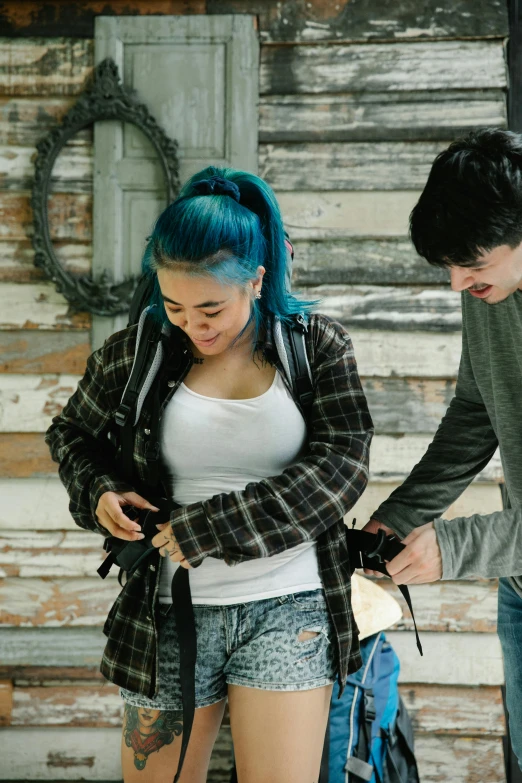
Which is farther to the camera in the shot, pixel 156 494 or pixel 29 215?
pixel 29 215

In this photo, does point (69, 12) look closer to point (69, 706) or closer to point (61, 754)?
point (69, 706)

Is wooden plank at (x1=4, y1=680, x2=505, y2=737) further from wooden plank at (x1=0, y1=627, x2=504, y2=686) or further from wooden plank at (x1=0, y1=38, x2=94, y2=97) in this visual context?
wooden plank at (x1=0, y1=38, x2=94, y2=97)

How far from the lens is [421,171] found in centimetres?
259

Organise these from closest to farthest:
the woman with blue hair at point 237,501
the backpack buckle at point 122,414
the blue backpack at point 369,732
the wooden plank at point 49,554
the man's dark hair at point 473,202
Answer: the man's dark hair at point 473,202 < the woman with blue hair at point 237,501 < the backpack buckle at point 122,414 < the blue backpack at point 369,732 < the wooden plank at point 49,554

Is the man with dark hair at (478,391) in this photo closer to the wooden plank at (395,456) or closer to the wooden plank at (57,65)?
the wooden plank at (395,456)

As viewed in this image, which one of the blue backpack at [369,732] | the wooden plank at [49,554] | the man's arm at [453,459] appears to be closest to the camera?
the man's arm at [453,459]

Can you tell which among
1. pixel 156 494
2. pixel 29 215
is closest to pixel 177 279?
pixel 156 494

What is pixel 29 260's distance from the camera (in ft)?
8.63

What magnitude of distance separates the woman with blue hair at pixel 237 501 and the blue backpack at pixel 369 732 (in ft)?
2.31

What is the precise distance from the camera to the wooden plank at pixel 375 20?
2.54 m

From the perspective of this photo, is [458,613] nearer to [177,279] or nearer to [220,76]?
[177,279]

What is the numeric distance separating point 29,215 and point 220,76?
0.78 m

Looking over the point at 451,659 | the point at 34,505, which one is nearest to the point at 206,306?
the point at 34,505

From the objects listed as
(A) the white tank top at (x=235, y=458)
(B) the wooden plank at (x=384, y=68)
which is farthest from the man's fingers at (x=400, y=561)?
(B) the wooden plank at (x=384, y=68)
